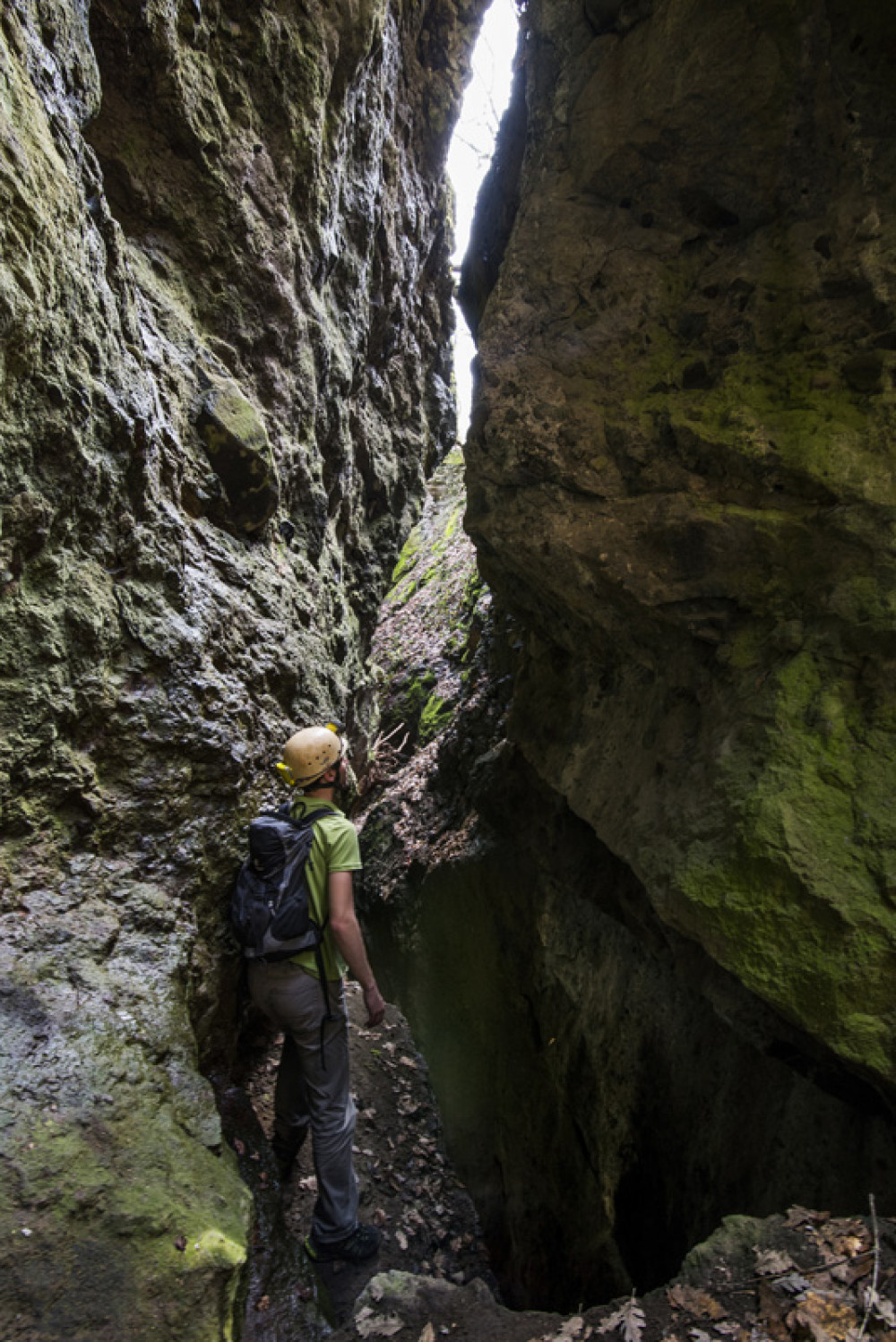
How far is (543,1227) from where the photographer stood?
18.7ft

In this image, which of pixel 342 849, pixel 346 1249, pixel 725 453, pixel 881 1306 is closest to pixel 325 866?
pixel 342 849

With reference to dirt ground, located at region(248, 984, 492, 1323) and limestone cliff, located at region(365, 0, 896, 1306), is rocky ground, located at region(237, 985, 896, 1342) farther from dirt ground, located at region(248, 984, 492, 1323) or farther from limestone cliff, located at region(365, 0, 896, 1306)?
limestone cliff, located at region(365, 0, 896, 1306)

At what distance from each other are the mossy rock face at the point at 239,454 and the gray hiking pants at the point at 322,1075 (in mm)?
3013

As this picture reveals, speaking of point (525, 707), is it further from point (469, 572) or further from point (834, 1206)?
point (469, 572)

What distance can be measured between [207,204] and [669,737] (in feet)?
15.5

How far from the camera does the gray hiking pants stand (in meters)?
3.99

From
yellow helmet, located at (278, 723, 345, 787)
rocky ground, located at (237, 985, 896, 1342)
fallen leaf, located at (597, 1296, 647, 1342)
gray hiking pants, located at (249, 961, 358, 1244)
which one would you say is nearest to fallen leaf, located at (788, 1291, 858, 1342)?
rocky ground, located at (237, 985, 896, 1342)

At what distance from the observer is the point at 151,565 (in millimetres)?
3914

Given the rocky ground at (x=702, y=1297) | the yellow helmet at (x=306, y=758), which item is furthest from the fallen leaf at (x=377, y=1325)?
the yellow helmet at (x=306, y=758)

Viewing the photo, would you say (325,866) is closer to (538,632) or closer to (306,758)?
(306,758)

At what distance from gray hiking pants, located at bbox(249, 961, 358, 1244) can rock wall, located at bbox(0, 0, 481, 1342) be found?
0.33 m

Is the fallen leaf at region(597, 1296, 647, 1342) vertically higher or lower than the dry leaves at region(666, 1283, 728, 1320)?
lower

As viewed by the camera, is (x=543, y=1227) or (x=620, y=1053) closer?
(x=620, y=1053)

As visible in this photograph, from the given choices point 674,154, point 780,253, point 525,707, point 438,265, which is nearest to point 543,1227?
point 525,707
